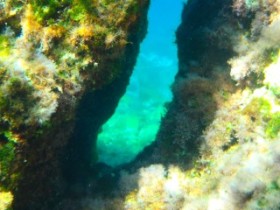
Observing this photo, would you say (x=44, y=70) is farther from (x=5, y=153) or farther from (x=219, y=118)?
(x=219, y=118)

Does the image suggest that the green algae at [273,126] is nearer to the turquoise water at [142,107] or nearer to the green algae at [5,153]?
the turquoise water at [142,107]

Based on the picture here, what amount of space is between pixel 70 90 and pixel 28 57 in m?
0.72

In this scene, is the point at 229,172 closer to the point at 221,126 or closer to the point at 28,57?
the point at 221,126

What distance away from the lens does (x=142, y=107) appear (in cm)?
2131

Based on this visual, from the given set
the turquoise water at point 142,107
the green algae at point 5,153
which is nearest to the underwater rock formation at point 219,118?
the turquoise water at point 142,107

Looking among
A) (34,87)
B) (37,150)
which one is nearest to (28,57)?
(34,87)

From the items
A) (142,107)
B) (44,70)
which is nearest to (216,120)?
(44,70)

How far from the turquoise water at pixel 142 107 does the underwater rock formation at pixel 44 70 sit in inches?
150

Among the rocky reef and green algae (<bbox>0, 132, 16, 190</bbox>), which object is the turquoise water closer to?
the rocky reef

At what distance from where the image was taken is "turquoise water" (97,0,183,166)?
15.1 metres

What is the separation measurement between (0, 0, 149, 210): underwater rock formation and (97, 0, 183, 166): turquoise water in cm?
381

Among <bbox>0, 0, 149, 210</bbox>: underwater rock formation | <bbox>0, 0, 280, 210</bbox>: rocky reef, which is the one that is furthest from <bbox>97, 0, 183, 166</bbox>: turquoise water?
<bbox>0, 0, 149, 210</bbox>: underwater rock formation

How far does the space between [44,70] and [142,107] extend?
16.6 meters

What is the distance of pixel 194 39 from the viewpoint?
790cm
